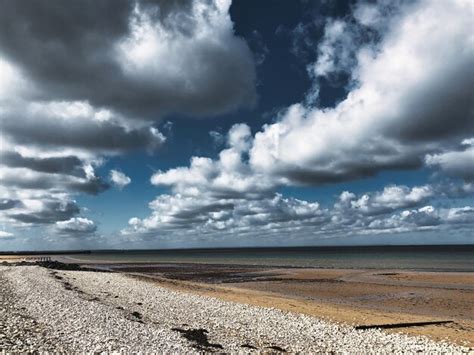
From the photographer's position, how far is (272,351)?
17.2m

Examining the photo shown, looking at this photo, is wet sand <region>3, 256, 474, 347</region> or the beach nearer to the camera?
the beach

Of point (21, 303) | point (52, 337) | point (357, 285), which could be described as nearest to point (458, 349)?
point (52, 337)

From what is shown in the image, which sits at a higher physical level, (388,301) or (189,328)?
(189,328)

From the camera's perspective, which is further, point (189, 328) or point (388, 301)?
point (388, 301)

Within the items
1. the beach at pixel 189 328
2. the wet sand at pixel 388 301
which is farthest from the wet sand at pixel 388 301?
the beach at pixel 189 328

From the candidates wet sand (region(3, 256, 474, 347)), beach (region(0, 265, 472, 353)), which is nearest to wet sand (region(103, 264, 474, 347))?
wet sand (region(3, 256, 474, 347))

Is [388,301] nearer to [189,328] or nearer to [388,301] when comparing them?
[388,301]

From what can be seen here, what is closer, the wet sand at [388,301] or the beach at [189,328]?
the beach at [189,328]

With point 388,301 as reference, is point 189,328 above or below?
above

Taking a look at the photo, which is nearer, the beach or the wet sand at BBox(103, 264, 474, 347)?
the beach

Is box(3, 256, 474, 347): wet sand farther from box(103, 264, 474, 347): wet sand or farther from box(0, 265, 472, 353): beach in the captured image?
box(0, 265, 472, 353): beach

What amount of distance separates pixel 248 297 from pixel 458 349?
68.7 ft

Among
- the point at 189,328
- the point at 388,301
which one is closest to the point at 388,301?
the point at 388,301

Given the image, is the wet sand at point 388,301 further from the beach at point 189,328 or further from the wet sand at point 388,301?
the beach at point 189,328
